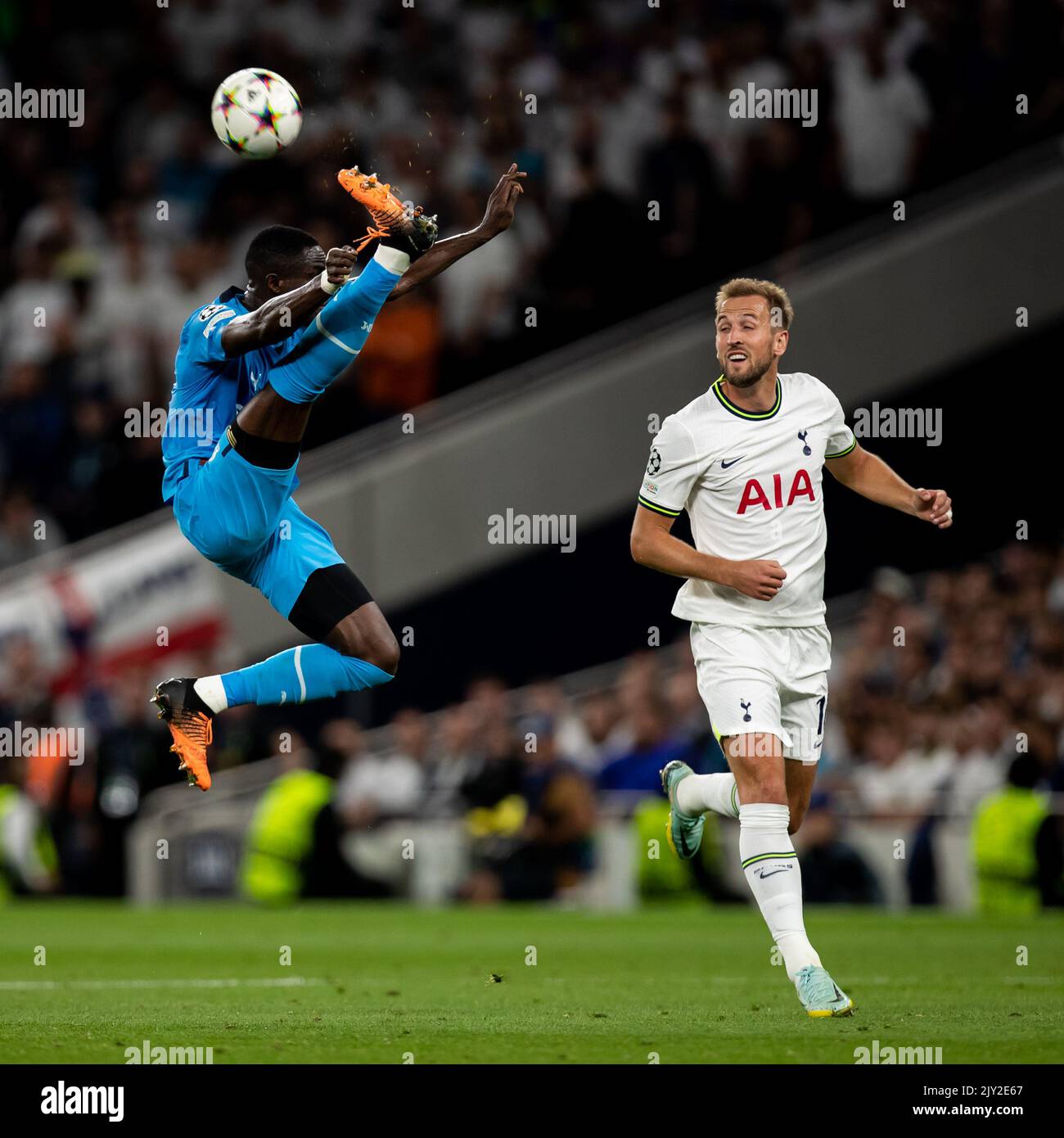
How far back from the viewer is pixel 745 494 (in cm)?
757

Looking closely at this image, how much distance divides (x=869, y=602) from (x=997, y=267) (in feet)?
11.1

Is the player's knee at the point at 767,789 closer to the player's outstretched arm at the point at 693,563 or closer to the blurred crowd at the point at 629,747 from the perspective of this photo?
the player's outstretched arm at the point at 693,563

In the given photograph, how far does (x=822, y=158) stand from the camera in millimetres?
17719

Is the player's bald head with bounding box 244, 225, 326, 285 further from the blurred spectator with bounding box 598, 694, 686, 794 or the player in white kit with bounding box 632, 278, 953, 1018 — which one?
the blurred spectator with bounding box 598, 694, 686, 794

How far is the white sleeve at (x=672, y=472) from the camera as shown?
7539 mm

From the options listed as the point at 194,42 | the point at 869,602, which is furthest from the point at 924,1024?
the point at 194,42

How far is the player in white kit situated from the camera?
7.28m

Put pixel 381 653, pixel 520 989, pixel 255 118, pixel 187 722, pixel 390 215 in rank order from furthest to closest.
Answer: pixel 520 989
pixel 255 118
pixel 187 722
pixel 381 653
pixel 390 215

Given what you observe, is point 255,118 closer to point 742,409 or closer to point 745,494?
point 742,409

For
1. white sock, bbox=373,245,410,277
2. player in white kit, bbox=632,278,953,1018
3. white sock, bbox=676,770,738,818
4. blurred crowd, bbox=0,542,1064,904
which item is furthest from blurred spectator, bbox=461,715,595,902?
white sock, bbox=373,245,410,277

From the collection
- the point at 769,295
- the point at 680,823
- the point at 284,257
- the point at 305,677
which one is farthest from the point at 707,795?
the point at 284,257

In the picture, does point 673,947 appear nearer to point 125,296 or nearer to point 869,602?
point 869,602

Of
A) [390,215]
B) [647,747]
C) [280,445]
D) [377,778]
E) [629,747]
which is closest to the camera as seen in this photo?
[390,215]

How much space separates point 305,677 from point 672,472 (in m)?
1.68
